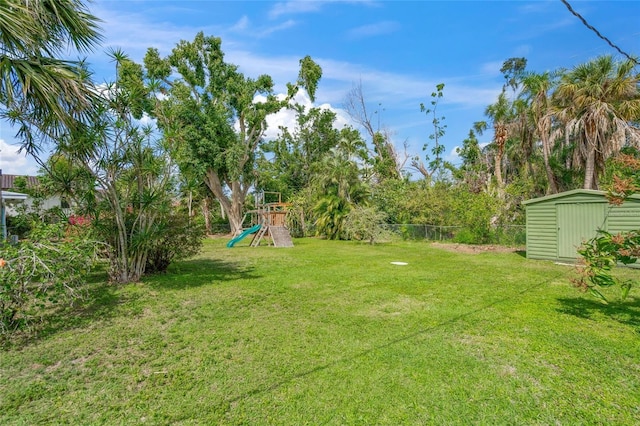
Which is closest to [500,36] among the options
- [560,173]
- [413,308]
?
[413,308]

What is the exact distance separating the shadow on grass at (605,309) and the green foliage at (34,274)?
21.1 feet

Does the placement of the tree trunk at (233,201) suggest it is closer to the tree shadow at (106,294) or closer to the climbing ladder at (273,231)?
the climbing ladder at (273,231)

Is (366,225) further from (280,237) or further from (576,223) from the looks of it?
(576,223)

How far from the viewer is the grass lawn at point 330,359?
2463 mm

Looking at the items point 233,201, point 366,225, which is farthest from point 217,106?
point 366,225

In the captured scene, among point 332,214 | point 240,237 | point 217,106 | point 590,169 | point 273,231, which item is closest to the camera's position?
point 590,169

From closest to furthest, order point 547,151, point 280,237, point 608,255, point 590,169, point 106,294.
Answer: point 608,255, point 106,294, point 590,169, point 547,151, point 280,237

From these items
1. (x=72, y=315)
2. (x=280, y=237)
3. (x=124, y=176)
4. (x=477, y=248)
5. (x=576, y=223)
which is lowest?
(x=72, y=315)

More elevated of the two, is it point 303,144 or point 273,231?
point 303,144

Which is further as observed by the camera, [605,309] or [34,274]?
[605,309]

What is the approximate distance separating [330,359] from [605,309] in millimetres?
4213

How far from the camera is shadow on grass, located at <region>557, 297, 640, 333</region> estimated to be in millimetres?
4406

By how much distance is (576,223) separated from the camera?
892 cm

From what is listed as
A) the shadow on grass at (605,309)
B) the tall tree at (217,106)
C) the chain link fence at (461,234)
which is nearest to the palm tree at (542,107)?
the chain link fence at (461,234)
